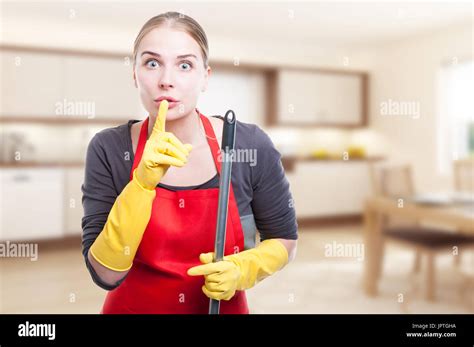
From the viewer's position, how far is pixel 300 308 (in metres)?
1.54

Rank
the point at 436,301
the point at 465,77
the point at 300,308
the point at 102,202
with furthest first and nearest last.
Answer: the point at 465,77, the point at 436,301, the point at 300,308, the point at 102,202

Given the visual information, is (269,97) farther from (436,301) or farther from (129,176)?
(129,176)

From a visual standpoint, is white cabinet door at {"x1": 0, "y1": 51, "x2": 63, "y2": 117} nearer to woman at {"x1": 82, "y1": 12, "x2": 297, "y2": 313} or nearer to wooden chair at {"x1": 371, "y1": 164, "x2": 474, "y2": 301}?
wooden chair at {"x1": 371, "y1": 164, "x2": 474, "y2": 301}

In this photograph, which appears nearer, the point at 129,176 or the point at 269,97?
the point at 129,176

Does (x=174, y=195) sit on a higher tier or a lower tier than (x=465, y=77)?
lower

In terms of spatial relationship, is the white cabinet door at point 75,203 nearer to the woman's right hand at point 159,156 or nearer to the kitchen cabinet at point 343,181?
the woman's right hand at point 159,156

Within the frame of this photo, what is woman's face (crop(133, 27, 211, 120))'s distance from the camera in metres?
0.37

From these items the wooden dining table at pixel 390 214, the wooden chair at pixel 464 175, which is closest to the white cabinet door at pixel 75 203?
the wooden dining table at pixel 390 214

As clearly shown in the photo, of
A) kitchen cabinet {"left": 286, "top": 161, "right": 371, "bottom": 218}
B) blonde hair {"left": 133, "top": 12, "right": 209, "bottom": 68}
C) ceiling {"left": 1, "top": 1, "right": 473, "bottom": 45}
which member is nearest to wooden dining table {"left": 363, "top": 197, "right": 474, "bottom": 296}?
ceiling {"left": 1, "top": 1, "right": 473, "bottom": 45}

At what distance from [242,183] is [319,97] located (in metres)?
3.08

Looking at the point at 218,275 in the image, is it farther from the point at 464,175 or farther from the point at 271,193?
the point at 464,175
